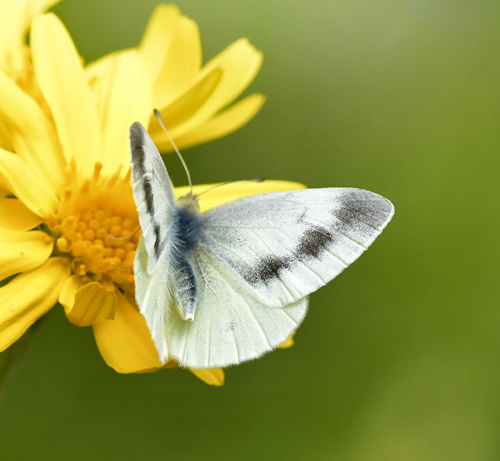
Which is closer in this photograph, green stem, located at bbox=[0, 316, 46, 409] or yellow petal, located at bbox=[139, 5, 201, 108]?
green stem, located at bbox=[0, 316, 46, 409]

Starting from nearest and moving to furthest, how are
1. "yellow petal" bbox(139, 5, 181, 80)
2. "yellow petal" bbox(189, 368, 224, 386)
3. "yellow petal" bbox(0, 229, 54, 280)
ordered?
"yellow petal" bbox(0, 229, 54, 280) → "yellow petal" bbox(189, 368, 224, 386) → "yellow petal" bbox(139, 5, 181, 80)

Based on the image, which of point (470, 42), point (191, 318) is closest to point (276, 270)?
point (191, 318)

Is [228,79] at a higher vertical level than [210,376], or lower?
higher

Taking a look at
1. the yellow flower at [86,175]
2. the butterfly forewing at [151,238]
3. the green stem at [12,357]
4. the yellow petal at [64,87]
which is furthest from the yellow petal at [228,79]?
the green stem at [12,357]

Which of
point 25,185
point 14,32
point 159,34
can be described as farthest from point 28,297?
point 159,34

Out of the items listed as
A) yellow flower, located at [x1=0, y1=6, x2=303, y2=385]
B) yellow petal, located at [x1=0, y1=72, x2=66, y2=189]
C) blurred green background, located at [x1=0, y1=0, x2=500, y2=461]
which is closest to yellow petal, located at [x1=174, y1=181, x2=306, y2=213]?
yellow flower, located at [x1=0, y1=6, x2=303, y2=385]

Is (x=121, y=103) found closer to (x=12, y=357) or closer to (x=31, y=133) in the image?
(x=31, y=133)

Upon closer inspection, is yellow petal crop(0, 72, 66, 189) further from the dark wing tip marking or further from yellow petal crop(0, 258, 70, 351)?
the dark wing tip marking

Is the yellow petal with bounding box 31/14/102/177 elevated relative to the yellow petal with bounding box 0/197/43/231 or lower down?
elevated
